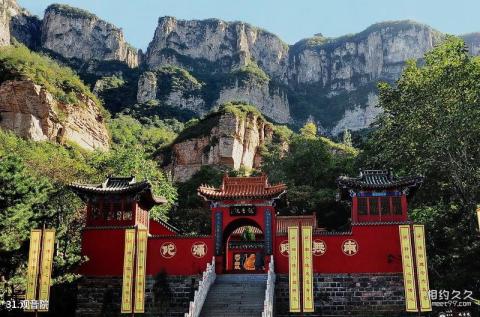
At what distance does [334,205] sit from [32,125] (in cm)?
3021

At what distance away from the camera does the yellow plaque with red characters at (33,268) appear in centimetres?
1727

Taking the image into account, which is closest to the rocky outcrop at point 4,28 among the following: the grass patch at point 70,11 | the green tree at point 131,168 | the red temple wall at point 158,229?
the grass patch at point 70,11

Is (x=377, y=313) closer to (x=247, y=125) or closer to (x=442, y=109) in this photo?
(x=442, y=109)

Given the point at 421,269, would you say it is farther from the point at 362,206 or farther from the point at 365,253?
the point at 362,206

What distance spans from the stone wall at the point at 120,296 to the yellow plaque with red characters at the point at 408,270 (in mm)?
7706

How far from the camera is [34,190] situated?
19.1m

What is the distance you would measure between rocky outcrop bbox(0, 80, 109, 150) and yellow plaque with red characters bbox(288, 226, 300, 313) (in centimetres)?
3692

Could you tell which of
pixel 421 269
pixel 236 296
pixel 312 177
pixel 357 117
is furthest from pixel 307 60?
pixel 236 296

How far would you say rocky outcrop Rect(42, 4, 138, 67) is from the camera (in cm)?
9650

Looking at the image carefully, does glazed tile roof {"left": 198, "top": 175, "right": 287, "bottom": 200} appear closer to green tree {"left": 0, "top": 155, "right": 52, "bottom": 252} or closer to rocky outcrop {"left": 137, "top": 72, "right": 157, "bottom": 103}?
green tree {"left": 0, "top": 155, "right": 52, "bottom": 252}

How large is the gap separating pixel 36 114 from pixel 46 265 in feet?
120

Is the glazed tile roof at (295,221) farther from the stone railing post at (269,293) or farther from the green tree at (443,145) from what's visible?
the stone railing post at (269,293)

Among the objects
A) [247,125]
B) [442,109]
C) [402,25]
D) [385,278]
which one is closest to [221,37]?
[402,25]

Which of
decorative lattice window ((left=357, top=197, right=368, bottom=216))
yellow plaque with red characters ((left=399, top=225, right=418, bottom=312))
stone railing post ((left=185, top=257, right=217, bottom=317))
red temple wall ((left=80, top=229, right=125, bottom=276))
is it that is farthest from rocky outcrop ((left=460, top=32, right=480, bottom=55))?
red temple wall ((left=80, top=229, right=125, bottom=276))
